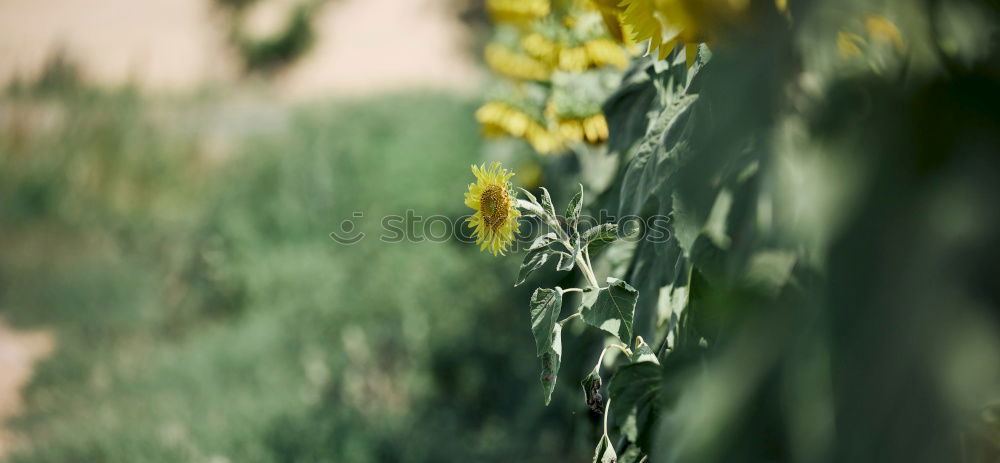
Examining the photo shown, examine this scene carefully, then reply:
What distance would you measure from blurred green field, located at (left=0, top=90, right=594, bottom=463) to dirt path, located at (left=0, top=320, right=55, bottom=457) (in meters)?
0.06

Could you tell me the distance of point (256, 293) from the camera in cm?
343

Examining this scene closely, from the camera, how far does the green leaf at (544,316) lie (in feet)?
3.04

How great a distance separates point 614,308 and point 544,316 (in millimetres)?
82

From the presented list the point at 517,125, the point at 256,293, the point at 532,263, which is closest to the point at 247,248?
the point at 256,293

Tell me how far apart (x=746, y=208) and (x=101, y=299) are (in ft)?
12.3

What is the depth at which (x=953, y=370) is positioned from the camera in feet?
1.37

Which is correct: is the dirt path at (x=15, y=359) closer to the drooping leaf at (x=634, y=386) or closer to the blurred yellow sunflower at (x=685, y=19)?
the drooping leaf at (x=634, y=386)

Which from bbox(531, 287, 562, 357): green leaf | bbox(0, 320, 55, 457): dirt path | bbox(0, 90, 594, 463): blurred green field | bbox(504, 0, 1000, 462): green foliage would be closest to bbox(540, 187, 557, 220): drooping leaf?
bbox(531, 287, 562, 357): green leaf

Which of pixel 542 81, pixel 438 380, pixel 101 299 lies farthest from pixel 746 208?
pixel 101 299

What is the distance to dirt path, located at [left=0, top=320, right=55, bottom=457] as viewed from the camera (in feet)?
10.3

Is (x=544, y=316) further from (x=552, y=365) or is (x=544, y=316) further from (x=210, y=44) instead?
(x=210, y=44)

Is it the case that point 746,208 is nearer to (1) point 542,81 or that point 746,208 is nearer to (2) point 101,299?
(1) point 542,81

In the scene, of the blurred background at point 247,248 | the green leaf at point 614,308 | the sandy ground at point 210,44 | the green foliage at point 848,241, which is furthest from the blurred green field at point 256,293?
the green foliage at point 848,241

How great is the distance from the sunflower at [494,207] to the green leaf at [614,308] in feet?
0.61
